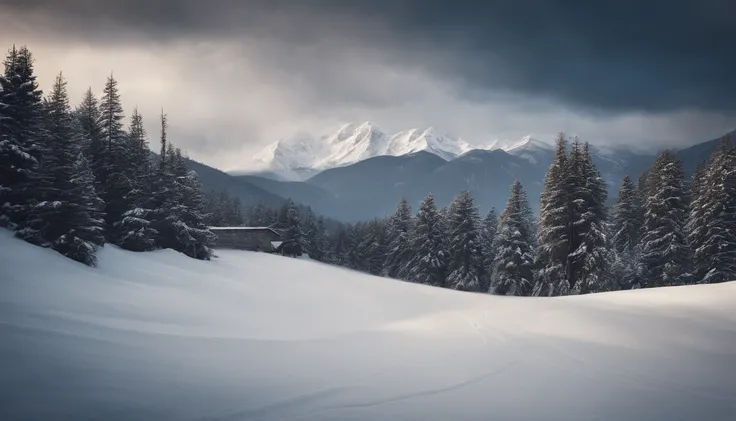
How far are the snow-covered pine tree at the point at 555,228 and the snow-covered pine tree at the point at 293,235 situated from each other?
4134 centimetres

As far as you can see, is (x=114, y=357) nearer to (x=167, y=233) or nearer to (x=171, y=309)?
(x=171, y=309)

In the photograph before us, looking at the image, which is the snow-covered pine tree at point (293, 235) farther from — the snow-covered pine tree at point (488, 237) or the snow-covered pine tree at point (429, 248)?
the snow-covered pine tree at point (488, 237)

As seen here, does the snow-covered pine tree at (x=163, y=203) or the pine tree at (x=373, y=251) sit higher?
the snow-covered pine tree at (x=163, y=203)

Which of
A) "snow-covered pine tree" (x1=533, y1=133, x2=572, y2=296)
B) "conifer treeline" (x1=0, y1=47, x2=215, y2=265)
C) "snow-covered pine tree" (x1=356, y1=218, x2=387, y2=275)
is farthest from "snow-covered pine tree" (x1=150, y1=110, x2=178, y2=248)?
"snow-covered pine tree" (x1=356, y1=218, x2=387, y2=275)

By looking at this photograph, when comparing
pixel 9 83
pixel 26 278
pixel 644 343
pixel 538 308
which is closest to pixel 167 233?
pixel 9 83

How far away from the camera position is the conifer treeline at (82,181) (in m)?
16.3

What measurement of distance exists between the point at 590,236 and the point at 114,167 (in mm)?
37517

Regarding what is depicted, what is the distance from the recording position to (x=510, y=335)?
33.6 feet

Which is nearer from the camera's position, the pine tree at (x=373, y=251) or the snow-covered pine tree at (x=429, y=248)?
the snow-covered pine tree at (x=429, y=248)

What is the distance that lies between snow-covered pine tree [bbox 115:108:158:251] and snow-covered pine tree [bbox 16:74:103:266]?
800 centimetres

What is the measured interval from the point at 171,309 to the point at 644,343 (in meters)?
12.5

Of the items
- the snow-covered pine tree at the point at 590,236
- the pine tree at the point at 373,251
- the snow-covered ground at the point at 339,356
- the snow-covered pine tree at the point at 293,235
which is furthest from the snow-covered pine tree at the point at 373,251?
the snow-covered ground at the point at 339,356

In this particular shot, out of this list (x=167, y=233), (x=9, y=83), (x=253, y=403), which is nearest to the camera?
(x=253, y=403)

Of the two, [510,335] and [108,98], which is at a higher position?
[108,98]
